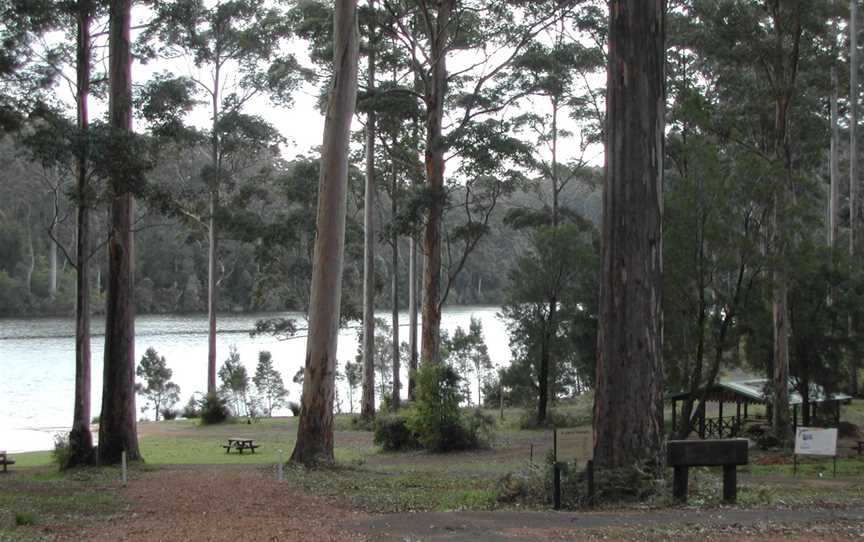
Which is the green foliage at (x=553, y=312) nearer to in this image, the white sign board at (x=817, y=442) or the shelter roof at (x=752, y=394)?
the shelter roof at (x=752, y=394)

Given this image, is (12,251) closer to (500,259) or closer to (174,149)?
(500,259)

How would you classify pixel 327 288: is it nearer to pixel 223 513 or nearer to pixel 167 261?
pixel 223 513

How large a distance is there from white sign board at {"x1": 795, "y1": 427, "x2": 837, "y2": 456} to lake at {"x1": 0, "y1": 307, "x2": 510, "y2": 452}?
19.4 metres

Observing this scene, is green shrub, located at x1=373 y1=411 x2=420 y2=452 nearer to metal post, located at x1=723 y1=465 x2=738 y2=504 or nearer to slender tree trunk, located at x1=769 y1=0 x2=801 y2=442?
slender tree trunk, located at x1=769 y1=0 x2=801 y2=442

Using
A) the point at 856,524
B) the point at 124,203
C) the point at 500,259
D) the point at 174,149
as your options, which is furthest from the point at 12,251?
the point at 856,524

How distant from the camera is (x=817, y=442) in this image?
12.1 metres

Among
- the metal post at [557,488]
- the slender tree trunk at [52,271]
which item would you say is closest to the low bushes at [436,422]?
the metal post at [557,488]

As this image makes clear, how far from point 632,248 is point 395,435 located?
1337 centimetres

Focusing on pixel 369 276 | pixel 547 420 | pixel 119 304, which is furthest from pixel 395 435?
pixel 547 420

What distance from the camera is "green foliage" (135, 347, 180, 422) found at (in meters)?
38.6

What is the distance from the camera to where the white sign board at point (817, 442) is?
12.0 meters

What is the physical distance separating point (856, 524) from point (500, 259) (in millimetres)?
57241

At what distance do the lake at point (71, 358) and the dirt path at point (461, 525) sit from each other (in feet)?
63.1

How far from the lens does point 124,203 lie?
1513 cm
